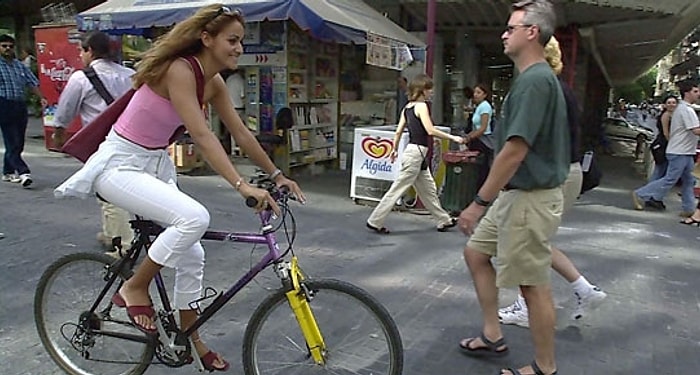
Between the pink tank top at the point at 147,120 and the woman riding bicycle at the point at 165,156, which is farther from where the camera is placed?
the pink tank top at the point at 147,120

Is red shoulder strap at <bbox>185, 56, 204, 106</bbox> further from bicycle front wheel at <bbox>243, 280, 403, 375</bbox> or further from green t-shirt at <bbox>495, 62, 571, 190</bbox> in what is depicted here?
green t-shirt at <bbox>495, 62, 571, 190</bbox>

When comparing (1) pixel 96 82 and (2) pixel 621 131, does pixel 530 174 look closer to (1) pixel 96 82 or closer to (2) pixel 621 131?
(1) pixel 96 82

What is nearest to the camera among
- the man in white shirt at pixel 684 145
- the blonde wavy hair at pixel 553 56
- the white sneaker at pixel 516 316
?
the blonde wavy hair at pixel 553 56

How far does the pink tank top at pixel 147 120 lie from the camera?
2.56 meters

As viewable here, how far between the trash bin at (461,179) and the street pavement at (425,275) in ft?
1.78

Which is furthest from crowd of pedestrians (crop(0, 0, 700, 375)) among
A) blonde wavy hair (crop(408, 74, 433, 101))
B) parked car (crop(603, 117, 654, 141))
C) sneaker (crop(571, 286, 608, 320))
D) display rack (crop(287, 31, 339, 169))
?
parked car (crop(603, 117, 654, 141))

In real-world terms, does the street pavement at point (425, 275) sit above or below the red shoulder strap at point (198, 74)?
below

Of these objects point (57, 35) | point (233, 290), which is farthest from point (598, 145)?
point (233, 290)

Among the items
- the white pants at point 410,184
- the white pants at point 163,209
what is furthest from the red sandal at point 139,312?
the white pants at point 410,184

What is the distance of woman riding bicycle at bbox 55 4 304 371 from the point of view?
246 cm

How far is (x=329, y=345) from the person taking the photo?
2.91 metres

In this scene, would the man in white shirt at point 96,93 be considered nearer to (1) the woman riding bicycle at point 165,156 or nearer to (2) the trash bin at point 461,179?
(1) the woman riding bicycle at point 165,156

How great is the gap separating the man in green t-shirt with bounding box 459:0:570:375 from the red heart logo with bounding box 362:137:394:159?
4.38 meters

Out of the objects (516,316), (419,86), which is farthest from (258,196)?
(419,86)
